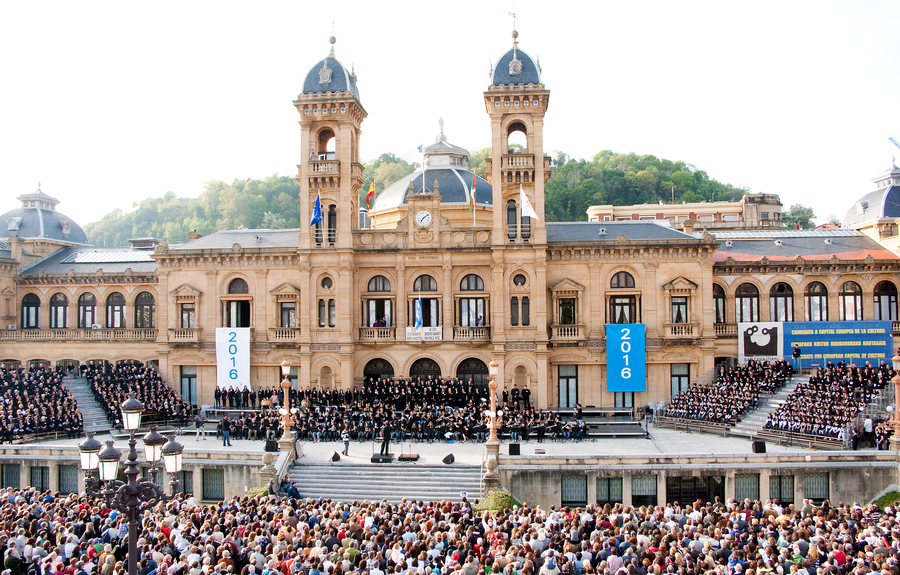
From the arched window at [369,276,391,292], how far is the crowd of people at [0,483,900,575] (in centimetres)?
2289

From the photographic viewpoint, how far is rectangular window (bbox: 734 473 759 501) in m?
29.9

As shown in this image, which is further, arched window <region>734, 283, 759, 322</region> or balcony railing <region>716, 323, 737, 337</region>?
arched window <region>734, 283, 759, 322</region>

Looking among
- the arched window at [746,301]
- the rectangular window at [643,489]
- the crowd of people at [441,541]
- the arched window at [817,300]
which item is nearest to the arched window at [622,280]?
the arched window at [746,301]

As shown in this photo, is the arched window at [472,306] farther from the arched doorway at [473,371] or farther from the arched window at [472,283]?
the arched doorway at [473,371]

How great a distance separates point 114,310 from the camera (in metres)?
49.7

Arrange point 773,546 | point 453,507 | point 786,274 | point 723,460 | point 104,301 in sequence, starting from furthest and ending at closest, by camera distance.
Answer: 1. point 104,301
2. point 786,274
3. point 723,460
4. point 453,507
5. point 773,546

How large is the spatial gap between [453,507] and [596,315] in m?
22.6

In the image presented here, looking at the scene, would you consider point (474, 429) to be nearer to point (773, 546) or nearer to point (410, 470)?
point (410, 470)

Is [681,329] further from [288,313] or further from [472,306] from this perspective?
[288,313]

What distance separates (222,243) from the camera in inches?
1847

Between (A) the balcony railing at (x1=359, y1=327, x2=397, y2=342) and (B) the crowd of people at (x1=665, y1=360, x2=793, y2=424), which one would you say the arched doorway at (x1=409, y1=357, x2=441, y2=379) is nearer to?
(A) the balcony railing at (x1=359, y1=327, x2=397, y2=342)

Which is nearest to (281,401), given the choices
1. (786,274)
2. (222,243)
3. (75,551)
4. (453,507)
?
(222,243)

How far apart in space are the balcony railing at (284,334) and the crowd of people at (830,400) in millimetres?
27887

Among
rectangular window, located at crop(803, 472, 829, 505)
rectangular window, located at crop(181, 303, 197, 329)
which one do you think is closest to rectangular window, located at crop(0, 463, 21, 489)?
rectangular window, located at crop(181, 303, 197, 329)
